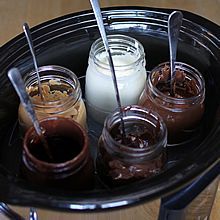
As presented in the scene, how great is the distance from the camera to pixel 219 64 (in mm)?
542

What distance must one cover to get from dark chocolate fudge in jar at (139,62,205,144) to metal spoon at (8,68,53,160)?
125mm

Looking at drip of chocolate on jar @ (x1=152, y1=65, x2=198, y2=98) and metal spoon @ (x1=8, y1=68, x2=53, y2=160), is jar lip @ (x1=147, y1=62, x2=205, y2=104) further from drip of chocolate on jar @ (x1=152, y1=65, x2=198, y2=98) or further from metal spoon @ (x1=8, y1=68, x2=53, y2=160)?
metal spoon @ (x1=8, y1=68, x2=53, y2=160)

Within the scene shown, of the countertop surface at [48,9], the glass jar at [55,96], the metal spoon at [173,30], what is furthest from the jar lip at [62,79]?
the countertop surface at [48,9]

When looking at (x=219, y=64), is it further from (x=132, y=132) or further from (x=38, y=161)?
(x=38, y=161)

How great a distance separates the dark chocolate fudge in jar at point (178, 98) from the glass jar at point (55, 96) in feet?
0.24

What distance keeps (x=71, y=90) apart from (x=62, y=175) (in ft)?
0.41

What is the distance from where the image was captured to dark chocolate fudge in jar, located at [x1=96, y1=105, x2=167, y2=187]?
44 centimetres

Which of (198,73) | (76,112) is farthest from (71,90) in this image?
(198,73)

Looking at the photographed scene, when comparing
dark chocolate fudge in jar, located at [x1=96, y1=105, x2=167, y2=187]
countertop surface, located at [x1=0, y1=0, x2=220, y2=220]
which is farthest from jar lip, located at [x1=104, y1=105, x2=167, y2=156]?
countertop surface, located at [x1=0, y1=0, x2=220, y2=220]

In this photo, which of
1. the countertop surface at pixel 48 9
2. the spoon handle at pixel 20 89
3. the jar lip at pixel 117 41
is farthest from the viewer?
the countertop surface at pixel 48 9

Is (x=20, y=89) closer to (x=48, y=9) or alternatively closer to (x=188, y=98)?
(x=188, y=98)

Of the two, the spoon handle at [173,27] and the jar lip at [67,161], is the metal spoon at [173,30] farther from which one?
the jar lip at [67,161]

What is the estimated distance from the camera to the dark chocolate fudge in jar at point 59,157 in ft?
1.38

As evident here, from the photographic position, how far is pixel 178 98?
1.63ft
